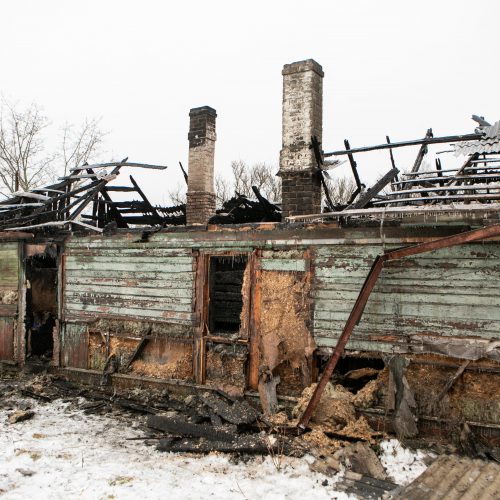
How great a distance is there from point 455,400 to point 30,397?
7017mm

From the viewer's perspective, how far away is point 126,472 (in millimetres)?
5359

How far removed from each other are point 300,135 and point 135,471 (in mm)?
5649

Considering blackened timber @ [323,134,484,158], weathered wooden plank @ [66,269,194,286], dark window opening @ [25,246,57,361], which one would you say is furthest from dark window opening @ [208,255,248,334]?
dark window opening @ [25,246,57,361]

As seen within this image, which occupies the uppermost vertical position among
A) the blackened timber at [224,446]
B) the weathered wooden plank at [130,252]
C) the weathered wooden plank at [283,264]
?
the weathered wooden plank at [130,252]

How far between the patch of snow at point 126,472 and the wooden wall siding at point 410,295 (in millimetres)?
1947

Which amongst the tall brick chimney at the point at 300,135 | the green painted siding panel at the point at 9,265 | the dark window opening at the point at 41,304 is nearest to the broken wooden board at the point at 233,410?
the tall brick chimney at the point at 300,135

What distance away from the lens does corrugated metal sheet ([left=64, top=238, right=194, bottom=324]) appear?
25.6ft

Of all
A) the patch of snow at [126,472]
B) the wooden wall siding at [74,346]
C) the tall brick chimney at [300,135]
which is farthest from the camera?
the wooden wall siding at [74,346]

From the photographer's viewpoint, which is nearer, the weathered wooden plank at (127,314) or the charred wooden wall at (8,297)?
the weathered wooden plank at (127,314)

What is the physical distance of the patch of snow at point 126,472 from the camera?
4914 millimetres

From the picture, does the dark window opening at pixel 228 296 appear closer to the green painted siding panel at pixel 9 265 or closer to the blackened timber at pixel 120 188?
the blackened timber at pixel 120 188

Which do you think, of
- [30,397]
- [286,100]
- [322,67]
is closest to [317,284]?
[286,100]

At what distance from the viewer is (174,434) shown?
6.47 metres

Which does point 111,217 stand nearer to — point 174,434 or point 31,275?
point 31,275
